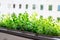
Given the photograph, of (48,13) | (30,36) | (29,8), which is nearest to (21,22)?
(29,8)

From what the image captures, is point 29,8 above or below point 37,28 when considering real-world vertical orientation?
above

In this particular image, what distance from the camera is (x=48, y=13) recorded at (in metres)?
8.95

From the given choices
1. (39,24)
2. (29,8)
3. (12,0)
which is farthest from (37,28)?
(12,0)

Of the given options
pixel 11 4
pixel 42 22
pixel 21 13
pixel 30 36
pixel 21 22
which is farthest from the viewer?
pixel 11 4

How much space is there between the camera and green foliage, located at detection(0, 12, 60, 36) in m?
8.12

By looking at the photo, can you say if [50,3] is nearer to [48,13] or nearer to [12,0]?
[48,13]

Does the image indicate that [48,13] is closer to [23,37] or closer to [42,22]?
[42,22]

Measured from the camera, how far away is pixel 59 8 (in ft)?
28.3

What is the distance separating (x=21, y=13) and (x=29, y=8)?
2.04ft

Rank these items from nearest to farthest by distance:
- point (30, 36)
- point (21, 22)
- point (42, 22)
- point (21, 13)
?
point (30, 36), point (42, 22), point (21, 22), point (21, 13)

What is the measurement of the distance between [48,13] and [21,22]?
1.33 metres

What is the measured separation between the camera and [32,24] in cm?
910

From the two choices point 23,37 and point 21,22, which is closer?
point 23,37

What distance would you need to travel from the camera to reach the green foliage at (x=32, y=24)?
8.12 metres
